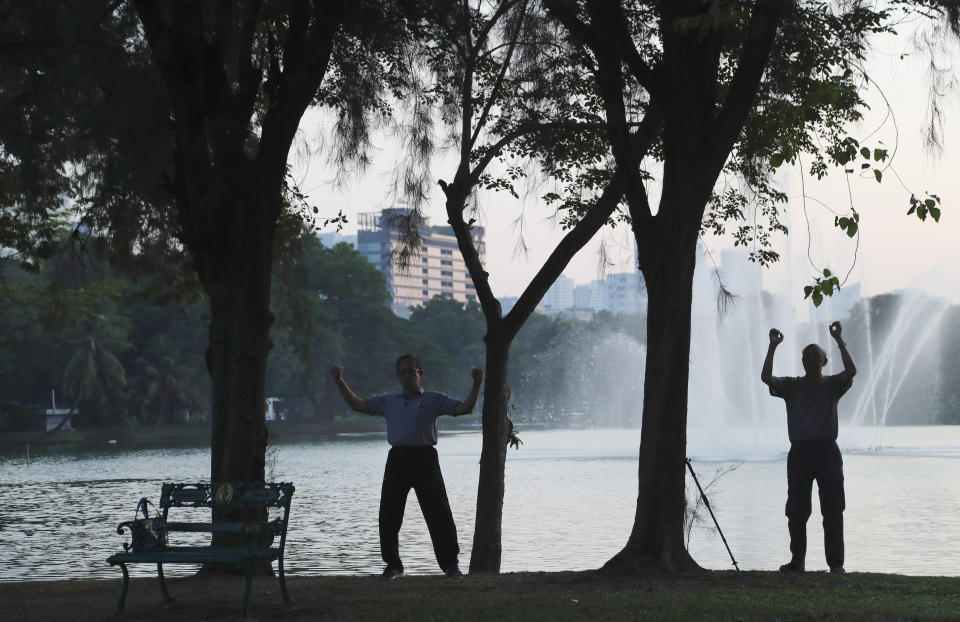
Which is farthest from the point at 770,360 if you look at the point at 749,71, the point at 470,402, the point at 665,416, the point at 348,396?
the point at 348,396

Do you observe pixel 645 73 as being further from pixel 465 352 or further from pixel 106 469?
pixel 465 352

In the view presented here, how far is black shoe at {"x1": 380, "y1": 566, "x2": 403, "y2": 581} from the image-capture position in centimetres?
928

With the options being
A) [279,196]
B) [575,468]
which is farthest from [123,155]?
[575,468]

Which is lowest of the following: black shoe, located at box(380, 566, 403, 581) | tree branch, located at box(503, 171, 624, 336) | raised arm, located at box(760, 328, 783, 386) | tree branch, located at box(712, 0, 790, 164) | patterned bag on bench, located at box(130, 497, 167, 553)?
black shoe, located at box(380, 566, 403, 581)

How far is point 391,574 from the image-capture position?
30.8 ft

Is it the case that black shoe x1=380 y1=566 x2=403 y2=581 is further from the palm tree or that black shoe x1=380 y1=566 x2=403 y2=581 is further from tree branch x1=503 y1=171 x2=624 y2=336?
the palm tree

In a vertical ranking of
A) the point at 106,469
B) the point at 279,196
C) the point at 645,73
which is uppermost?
the point at 645,73

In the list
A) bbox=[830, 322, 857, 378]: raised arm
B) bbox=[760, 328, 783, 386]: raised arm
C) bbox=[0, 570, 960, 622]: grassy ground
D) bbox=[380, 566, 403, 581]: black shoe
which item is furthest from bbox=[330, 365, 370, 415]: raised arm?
bbox=[830, 322, 857, 378]: raised arm

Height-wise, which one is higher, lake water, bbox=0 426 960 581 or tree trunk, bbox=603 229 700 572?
tree trunk, bbox=603 229 700 572

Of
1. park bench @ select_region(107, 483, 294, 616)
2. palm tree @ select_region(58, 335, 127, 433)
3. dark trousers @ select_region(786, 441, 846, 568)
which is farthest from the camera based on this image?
palm tree @ select_region(58, 335, 127, 433)

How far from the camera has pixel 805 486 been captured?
30.5 feet

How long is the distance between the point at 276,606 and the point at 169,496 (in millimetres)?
1077

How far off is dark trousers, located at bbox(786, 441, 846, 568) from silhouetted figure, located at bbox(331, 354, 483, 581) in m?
2.40

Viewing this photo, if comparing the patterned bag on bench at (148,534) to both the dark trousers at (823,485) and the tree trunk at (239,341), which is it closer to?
the tree trunk at (239,341)
